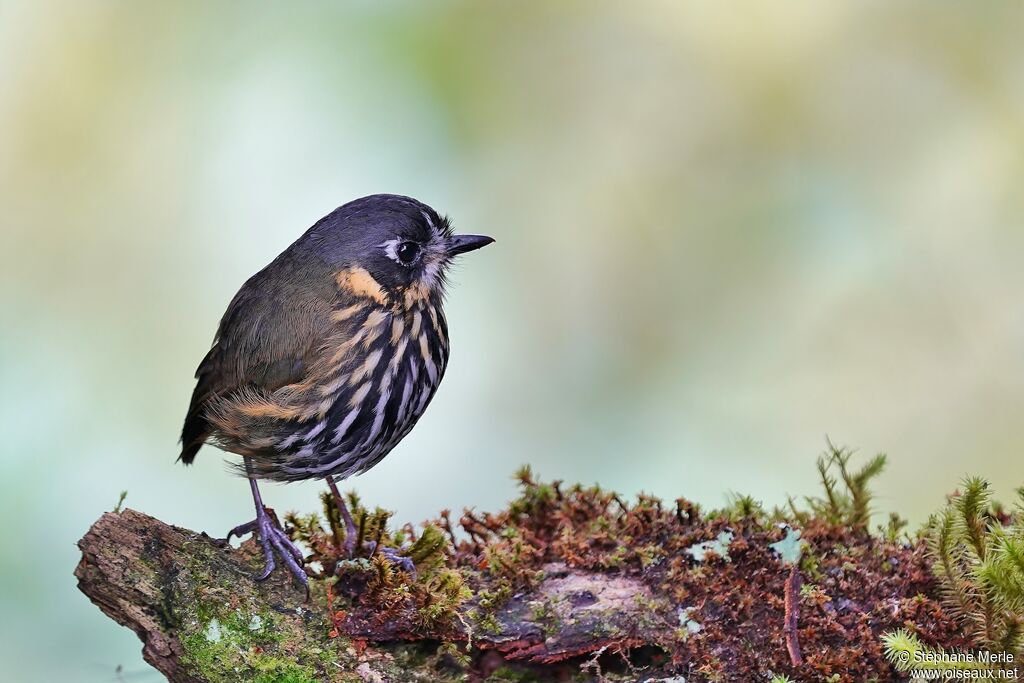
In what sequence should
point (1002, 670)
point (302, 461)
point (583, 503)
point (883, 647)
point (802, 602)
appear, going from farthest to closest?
point (583, 503) < point (302, 461) < point (802, 602) < point (883, 647) < point (1002, 670)

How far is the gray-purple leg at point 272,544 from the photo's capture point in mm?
3650

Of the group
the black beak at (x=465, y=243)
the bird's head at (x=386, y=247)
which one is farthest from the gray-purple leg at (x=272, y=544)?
the black beak at (x=465, y=243)

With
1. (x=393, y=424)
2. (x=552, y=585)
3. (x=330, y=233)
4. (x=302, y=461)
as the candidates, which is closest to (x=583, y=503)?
(x=552, y=585)

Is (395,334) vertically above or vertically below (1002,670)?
above

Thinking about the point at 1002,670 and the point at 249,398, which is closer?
the point at 1002,670

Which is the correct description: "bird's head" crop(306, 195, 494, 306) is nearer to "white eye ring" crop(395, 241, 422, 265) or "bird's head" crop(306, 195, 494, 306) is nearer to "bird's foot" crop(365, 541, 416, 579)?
"white eye ring" crop(395, 241, 422, 265)

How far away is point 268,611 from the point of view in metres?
3.53

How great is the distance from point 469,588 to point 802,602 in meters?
1.12

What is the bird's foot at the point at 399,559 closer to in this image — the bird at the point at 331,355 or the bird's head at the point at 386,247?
the bird at the point at 331,355

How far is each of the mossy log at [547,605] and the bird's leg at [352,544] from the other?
2.1 inches

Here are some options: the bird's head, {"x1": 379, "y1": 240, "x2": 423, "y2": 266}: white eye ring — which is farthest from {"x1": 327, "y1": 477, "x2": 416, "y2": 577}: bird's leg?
{"x1": 379, "y1": 240, "x2": 423, "y2": 266}: white eye ring

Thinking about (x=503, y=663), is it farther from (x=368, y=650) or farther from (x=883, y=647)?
Answer: (x=883, y=647)

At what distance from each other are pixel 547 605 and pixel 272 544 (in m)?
1.03

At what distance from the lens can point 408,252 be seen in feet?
13.3
